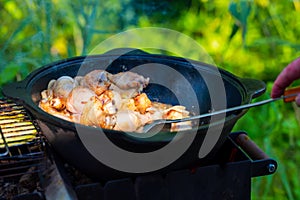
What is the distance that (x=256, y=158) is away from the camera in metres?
1.56

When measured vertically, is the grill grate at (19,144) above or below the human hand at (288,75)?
above

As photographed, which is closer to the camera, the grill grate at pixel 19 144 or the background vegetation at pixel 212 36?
the grill grate at pixel 19 144

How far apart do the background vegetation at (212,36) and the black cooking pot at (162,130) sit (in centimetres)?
76

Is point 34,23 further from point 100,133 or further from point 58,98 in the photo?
point 100,133

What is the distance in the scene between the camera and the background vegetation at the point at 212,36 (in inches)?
97.0

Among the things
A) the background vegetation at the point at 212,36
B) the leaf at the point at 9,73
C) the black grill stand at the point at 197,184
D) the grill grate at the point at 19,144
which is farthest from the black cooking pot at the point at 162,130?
the leaf at the point at 9,73

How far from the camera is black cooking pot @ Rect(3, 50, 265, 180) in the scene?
1.21 metres

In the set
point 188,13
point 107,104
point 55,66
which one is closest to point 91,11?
point 188,13

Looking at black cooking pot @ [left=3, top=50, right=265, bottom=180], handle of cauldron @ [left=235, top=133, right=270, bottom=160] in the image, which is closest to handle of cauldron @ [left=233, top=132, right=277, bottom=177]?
handle of cauldron @ [left=235, top=133, right=270, bottom=160]

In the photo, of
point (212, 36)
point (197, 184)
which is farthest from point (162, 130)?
point (212, 36)

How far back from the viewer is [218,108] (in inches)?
61.4

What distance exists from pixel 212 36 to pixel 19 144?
1694mm

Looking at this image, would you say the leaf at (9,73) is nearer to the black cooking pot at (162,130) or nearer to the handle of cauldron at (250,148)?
the black cooking pot at (162,130)

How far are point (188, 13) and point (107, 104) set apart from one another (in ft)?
5.76
